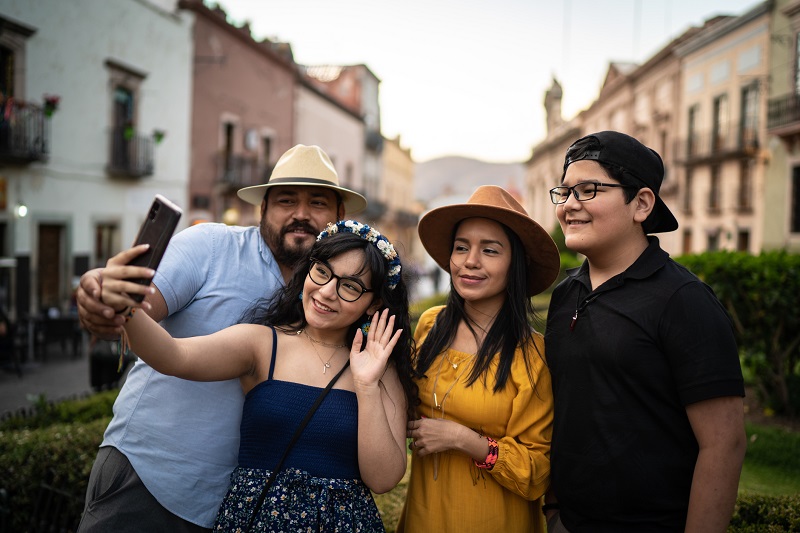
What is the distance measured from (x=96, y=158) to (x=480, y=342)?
51.9 feet

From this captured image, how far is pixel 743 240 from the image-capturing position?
2397 centimetres

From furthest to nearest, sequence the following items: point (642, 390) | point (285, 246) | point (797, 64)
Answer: point (797, 64), point (285, 246), point (642, 390)

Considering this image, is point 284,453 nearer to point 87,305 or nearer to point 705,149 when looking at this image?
point 87,305

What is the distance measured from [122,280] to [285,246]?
1.16 meters

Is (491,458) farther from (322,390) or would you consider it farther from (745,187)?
(745,187)

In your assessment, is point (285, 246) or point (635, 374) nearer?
point (635, 374)

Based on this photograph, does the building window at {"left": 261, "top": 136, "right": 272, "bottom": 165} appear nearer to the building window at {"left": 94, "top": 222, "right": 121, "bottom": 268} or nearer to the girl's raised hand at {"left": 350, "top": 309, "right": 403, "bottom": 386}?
the building window at {"left": 94, "top": 222, "right": 121, "bottom": 268}

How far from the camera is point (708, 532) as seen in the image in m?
2.03

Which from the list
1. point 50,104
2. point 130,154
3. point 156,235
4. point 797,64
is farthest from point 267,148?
point 156,235

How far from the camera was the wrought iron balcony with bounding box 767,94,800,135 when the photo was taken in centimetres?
2034

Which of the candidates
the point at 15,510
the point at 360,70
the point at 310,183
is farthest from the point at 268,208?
the point at 360,70

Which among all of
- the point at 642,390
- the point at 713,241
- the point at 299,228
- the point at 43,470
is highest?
the point at 713,241

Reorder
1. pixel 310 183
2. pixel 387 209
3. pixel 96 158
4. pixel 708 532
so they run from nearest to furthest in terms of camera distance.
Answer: pixel 708 532, pixel 310 183, pixel 96 158, pixel 387 209

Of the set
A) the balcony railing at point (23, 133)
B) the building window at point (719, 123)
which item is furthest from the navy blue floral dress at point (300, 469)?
the building window at point (719, 123)
